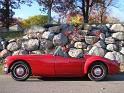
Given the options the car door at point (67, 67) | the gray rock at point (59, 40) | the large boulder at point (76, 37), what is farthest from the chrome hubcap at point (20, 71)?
the large boulder at point (76, 37)

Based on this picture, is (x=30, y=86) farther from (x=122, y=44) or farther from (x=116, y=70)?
(x=122, y=44)

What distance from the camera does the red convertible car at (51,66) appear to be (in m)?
12.8

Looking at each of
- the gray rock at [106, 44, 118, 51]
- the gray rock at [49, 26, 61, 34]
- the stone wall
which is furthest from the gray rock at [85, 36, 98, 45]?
the gray rock at [49, 26, 61, 34]

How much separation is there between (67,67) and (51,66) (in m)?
0.50

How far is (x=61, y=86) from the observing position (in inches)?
461

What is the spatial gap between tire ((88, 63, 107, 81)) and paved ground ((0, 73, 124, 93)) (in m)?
0.24

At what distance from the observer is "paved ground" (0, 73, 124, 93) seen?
10.9m

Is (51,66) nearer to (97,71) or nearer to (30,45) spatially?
(97,71)

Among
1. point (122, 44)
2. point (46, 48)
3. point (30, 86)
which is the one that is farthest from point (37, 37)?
point (30, 86)

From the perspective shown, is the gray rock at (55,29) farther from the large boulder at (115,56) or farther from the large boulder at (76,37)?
the large boulder at (115,56)

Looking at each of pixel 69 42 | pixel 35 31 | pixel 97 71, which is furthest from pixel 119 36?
pixel 97 71

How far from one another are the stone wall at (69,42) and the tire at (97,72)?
5.42 m

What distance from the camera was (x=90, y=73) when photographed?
510 inches

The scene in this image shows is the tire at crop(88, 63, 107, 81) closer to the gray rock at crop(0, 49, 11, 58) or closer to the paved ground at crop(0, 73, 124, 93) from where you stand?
the paved ground at crop(0, 73, 124, 93)
